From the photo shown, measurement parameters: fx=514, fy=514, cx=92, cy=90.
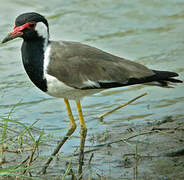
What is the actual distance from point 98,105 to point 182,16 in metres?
3.74

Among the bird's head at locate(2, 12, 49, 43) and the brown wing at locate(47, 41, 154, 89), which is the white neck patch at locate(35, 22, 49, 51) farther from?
the brown wing at locate(47, 41, 154, 89)

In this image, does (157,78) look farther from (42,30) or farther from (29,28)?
(29,28)

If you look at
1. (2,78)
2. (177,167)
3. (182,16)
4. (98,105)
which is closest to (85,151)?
(177,167)

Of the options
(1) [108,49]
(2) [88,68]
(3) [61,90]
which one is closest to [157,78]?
(2) [88,68]

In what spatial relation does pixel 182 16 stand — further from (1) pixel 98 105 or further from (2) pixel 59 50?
(2) pixel 59 50

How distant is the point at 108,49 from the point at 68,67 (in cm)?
357

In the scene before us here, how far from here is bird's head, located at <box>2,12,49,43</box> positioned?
526 cm

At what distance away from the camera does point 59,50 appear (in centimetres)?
539

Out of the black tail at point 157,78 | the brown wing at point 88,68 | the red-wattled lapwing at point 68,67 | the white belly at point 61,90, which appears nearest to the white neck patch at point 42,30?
the red-wattled lapwing at point 68,67

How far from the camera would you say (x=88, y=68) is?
550 cm

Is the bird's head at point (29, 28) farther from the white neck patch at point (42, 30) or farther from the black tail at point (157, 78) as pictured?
the black tail at point (157, 78)

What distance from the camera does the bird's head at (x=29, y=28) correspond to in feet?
17.3

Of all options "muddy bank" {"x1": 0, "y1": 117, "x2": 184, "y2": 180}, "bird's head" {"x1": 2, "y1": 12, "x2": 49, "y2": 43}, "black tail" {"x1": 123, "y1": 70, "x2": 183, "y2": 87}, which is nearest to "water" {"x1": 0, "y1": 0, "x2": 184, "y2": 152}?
"muddy bank" {"x1": 0, "y1": 117, "x2": 184, "y2": 180}

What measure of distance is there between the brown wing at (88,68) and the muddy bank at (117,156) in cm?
63
